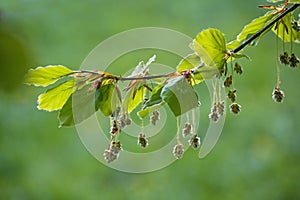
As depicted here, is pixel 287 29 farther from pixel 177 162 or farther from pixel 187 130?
pixel 177 162

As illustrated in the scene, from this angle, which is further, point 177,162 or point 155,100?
point 177,162

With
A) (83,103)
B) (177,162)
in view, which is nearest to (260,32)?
(83,103)

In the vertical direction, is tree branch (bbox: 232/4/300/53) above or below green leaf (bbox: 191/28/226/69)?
above

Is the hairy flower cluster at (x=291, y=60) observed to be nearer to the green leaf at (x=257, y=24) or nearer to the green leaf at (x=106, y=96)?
the green leaf at (x=257, y=24)

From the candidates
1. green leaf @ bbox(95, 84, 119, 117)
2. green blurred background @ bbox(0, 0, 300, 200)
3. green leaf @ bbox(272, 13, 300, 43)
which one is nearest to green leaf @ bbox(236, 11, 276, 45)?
green leaf @ bbox(272, 13, 300, 43)

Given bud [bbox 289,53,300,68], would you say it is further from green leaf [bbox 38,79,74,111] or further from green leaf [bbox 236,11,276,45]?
green leaf [bbox 38,79,74,111]

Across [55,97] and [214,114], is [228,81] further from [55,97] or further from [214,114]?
[55,97]

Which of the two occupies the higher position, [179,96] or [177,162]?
[177,162]
